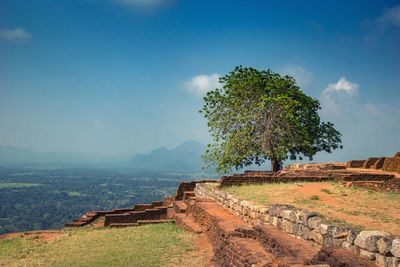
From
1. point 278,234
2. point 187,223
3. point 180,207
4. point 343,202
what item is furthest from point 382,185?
point 278,234

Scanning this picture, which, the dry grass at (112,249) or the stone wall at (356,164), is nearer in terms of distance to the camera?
the dry grass at (112,249)

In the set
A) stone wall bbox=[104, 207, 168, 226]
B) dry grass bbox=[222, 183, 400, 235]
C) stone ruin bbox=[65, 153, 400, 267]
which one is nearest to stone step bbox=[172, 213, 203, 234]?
stone ruin bbox=[65, 153, 400, 267]

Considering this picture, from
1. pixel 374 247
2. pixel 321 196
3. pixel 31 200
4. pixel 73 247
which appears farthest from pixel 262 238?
pixel 31 200

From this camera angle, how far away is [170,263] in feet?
29.1

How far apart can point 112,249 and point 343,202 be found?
281 inches

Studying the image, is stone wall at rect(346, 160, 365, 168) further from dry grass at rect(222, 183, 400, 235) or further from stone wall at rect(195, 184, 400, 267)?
stone wall at rect(195, 184, 400, 267)

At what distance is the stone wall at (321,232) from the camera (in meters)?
5.49

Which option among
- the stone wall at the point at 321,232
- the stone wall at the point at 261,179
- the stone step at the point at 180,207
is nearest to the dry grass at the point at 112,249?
the stone step at the point at 180,207

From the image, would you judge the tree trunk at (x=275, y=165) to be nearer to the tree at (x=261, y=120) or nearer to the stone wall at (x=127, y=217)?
the tree at (x=261, y=120)

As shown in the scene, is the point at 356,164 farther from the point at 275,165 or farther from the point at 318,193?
the point at 318,193

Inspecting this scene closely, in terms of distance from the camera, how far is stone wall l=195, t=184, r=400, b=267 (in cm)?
549

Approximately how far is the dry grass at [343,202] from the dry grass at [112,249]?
9.35ft

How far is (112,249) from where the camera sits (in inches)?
430

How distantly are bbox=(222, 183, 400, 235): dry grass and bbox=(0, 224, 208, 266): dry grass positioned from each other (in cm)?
285
